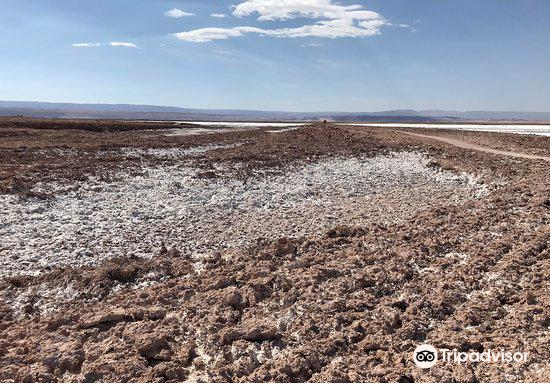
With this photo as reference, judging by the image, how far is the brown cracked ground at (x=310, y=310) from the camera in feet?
20.7

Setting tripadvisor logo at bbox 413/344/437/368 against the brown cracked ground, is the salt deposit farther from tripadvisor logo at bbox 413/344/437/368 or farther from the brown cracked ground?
tripadvisor logo at bbox 413/344/437/368

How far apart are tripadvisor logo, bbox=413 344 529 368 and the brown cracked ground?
0.11 meters

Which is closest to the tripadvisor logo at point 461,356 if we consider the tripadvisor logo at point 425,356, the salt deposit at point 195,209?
the tripadvisor logo at point 425,356

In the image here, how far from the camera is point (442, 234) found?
11.6 m

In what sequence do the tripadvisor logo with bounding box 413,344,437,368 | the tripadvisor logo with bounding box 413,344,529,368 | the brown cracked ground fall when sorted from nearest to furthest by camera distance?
the tripadvisor logo with bounding box 413,344,529,368, the tripadvisor logo with bounding box 413,344,437,368, the brown cracked ground

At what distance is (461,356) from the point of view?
615cm

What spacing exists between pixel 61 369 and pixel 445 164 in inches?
819

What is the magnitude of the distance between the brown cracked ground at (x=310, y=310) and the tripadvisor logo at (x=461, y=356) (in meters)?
0.11

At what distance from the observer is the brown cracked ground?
6301mm

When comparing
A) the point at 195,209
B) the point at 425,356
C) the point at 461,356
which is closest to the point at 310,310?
the point at 425,356

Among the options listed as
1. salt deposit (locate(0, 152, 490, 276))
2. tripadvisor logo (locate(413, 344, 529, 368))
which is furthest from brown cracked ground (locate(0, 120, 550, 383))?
salt deposit (locate(0, 152, 490, 276))

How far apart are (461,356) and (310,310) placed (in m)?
2.58

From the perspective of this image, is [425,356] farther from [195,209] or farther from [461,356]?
[195,209]

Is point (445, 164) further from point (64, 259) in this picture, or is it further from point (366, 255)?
point (64, 259)
